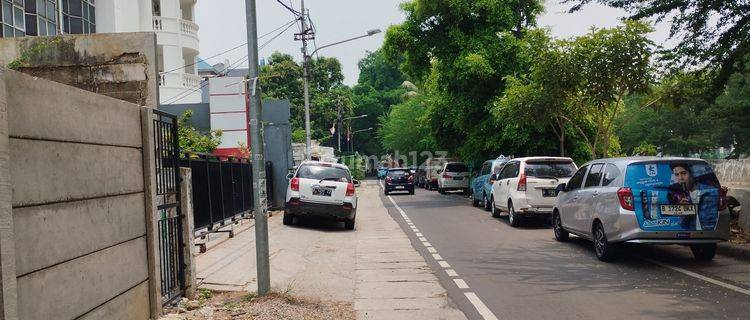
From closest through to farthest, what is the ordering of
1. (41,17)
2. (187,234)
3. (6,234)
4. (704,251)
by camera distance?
(6,234) < (187,234) < (704,251) < (41,17)

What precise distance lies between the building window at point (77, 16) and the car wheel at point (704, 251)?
1795cm

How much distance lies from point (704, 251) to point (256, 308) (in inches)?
282

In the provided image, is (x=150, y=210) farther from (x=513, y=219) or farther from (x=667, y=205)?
(x=513, y=219)

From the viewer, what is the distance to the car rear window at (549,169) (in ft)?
51.3

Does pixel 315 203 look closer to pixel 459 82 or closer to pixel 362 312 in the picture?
pixel 362 312

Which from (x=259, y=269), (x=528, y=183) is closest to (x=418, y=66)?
(x=528, y=183)

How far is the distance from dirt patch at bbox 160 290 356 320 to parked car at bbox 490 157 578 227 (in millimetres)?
8870

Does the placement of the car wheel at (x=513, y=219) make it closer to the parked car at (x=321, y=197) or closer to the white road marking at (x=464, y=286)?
the white road marking at (x=464, y=286)

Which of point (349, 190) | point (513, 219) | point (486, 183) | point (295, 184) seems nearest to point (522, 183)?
point (513, 219)

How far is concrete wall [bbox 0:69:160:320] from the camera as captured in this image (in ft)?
12.7

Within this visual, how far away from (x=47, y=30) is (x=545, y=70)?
46.9ft

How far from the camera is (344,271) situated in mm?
10031

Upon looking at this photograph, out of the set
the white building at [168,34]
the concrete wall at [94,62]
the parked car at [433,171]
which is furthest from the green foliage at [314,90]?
the concrete wall at [94,62]

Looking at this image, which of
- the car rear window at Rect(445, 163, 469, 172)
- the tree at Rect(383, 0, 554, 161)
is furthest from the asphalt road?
the car rear window at Rect(445, 163, 469, 172)
